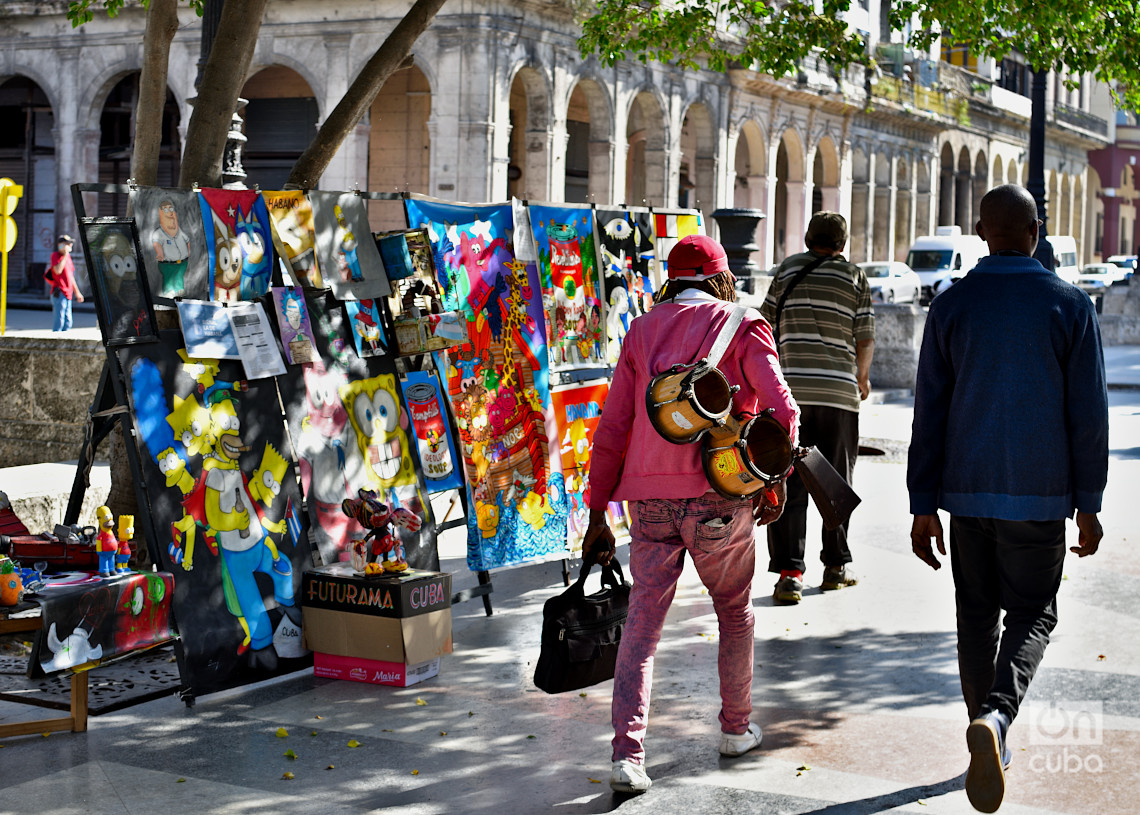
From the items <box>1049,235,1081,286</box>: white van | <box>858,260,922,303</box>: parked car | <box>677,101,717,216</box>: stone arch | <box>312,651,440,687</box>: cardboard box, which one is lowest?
<box>312,651,440,687</box>: cardboard box

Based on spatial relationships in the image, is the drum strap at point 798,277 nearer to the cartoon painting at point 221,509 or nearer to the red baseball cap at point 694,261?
the red baseball cap at point 694,261

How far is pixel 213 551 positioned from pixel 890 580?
393cm

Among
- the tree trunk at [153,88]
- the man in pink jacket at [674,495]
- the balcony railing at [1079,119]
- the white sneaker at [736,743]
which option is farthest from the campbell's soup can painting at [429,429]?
the balcony railing at [1079,119]

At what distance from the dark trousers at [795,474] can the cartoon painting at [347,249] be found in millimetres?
2325

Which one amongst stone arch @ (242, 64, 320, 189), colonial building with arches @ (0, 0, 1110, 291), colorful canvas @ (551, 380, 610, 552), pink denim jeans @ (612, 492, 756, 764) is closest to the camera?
pink denim jeans @ (612, 492, 756, 764)

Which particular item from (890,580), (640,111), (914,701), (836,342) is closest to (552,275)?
(836,342)

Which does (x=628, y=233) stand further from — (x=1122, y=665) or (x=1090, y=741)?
(x=1090, y=741)

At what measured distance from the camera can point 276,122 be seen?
3198 centimetres

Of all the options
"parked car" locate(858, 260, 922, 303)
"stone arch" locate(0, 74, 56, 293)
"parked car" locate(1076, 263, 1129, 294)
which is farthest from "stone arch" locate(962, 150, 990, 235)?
"stone arch" locate(0, 74, 56, 293)

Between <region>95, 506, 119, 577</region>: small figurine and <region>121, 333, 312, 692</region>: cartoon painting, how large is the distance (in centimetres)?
17

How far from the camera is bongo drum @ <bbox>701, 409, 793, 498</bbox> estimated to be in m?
4.48

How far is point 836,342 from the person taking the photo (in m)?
7.25

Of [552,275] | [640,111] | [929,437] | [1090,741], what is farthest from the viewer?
[640,111]

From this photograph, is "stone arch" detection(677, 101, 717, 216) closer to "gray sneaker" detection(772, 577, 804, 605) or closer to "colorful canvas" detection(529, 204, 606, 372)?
"colorful canvas" detection(529, 204, 606, 372)
